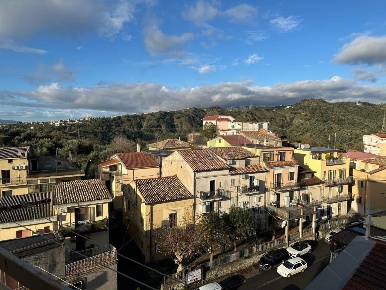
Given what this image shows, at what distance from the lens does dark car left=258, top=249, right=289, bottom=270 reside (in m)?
25.6

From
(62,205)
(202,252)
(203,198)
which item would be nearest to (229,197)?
(203,198)

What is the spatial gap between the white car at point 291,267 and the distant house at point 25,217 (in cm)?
1802

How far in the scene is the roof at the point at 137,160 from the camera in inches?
1356

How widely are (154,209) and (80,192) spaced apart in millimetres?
6198

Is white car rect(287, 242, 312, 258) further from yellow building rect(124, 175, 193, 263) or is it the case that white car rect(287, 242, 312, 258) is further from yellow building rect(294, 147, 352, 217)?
yellow building rect(124, 175, 193, 263)

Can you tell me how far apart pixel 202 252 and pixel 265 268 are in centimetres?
563

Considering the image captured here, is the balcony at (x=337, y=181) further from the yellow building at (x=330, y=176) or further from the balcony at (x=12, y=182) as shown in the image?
the balcony at (x=12, y=182)

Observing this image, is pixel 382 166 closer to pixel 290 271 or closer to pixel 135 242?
pixel 290 271

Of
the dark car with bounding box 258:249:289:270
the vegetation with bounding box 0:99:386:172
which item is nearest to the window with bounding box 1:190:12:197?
the vegetation with bounding box 0:99:386:172

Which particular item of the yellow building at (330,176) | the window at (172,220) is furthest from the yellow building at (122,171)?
the yellow building at (330,176)

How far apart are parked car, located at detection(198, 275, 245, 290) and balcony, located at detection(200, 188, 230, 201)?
6895 millimetres

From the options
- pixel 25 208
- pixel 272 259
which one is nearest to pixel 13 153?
pixel 25 208

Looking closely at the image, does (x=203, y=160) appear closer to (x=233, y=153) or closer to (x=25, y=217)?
(x=233, y=153)

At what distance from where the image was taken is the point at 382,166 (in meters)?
37.4
